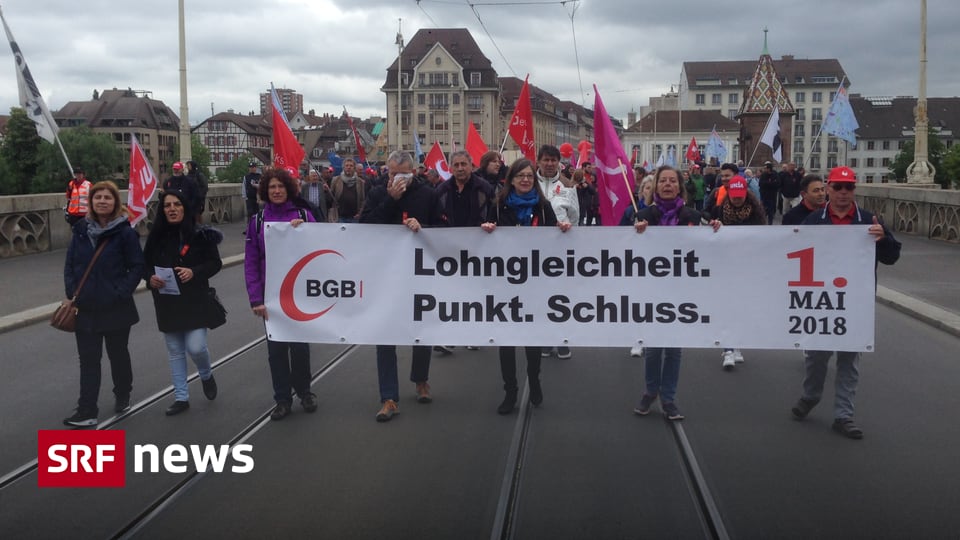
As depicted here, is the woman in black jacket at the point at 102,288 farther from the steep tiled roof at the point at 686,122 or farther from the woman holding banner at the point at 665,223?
the steep tiled roof at the point at 686,122

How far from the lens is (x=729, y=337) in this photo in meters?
6.55

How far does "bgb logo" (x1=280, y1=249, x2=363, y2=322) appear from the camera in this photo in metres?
6.92

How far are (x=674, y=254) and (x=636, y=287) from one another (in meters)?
0.34

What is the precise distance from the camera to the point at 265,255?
7020mm

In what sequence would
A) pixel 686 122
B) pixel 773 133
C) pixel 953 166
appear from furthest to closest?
pixel 686 122
pixel 953 166
pixel 773 133

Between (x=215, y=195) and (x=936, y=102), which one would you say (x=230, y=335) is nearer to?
(x=215, y=195)

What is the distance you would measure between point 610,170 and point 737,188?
1.10 meters

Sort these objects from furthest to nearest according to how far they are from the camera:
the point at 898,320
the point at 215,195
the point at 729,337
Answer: the point at 215,195 < the point at 898,320 < the point at 729,337

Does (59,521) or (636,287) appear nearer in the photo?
(59,521)

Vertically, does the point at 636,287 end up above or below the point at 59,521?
above

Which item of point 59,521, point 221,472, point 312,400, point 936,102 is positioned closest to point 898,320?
point 312,400

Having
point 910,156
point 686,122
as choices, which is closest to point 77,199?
point 910,156

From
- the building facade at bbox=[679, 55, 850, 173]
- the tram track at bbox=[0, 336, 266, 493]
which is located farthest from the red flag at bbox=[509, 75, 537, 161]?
the building facade at bbox=[679, 55, 850, 173]

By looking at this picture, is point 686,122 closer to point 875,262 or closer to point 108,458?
point 875,262
